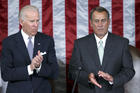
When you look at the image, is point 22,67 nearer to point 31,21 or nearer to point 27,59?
point 27,59

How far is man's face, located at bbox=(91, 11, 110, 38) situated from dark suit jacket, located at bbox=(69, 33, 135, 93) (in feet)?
0.33

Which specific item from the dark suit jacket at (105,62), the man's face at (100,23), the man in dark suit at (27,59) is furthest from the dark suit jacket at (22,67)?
the man's face at (100,23)

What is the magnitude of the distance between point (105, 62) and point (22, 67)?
0.62 meters

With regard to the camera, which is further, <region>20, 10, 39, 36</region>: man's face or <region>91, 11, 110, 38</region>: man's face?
<region>91, 11, 110, 38</region>: man's face

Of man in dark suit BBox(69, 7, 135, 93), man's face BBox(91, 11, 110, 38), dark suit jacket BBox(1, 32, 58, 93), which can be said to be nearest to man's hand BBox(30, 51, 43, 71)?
dark suit jacket BBox(1, 32, 58, 93)

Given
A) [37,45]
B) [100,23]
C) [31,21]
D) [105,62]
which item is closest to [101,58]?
[105,62]

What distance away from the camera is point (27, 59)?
234 centimetres

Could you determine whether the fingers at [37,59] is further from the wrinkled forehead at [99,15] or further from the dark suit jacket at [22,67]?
the wrinkled forehead at [99,15]

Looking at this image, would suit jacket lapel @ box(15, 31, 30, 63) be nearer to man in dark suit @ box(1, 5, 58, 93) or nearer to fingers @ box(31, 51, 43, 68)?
man in dark suit @ box(1, 5, 58, 93)

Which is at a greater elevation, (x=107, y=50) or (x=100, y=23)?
(x=100, y=23)

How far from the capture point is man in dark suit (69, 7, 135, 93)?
8.36ft

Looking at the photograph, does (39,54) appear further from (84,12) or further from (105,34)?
(84,12)

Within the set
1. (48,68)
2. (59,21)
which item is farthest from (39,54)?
(59,21)

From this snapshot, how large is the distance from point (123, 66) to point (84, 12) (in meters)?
1.08
